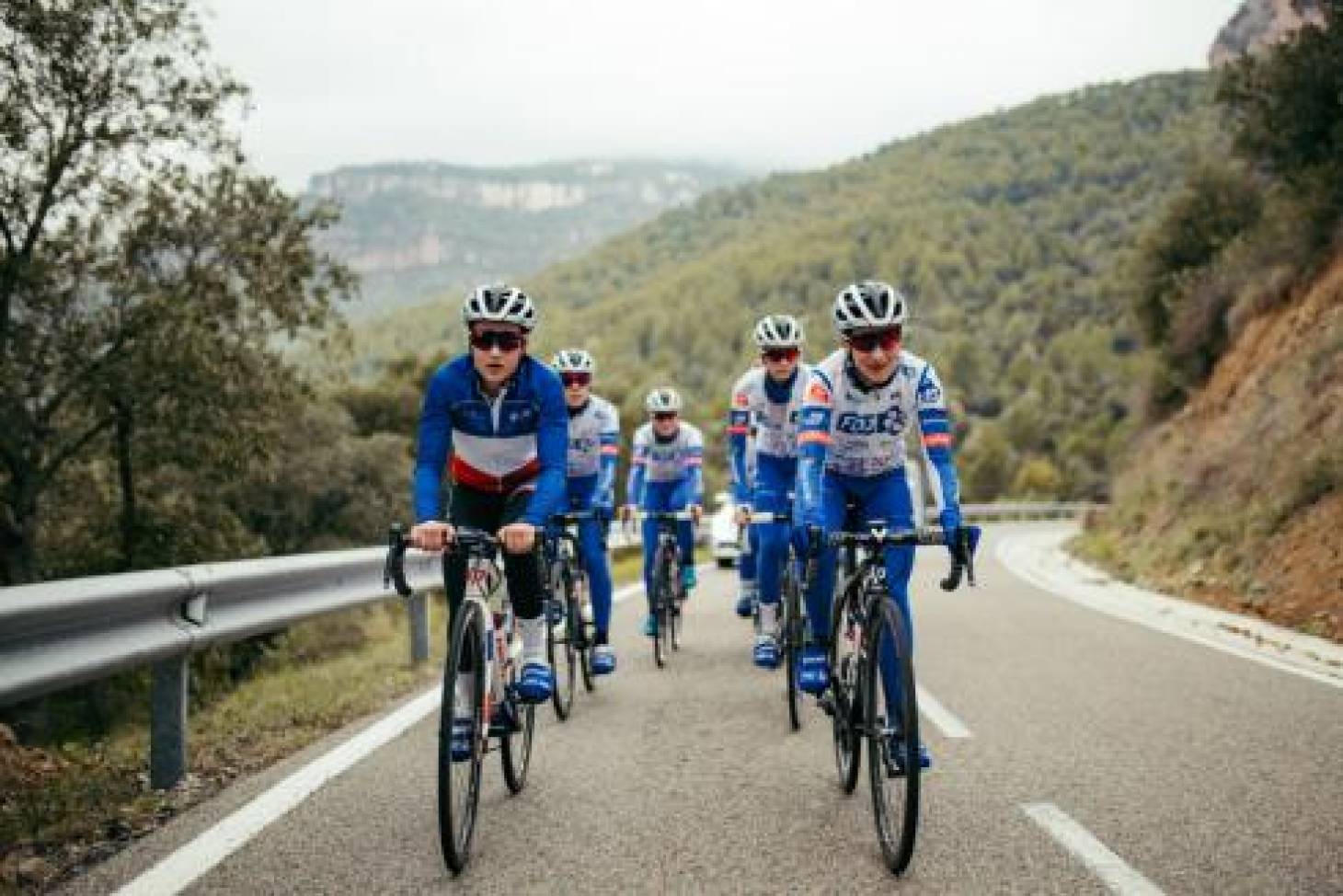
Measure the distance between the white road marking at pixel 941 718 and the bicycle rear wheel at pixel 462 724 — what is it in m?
2.80

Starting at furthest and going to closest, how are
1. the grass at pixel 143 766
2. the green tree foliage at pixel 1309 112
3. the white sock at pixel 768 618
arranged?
the green tree foliage at pixel 1309 112
the white sock at pixel 768 618
the grass at pixel 143 766

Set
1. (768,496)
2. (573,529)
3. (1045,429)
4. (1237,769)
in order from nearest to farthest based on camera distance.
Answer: (1237,769) → (768,496) → (573,529) → (1045,429)

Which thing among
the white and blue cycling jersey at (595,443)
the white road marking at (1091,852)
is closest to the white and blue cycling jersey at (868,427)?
the white road marking at (1091,852)

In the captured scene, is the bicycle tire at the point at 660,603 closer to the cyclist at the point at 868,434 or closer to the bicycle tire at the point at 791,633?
the bicycle tire at the point at 791,633

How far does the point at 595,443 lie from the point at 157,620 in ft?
13.9

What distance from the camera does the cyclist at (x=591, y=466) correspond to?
842 centimetres

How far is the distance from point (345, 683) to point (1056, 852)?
5.81 m

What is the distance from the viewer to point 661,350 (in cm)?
11544

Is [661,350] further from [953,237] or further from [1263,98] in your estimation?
[1263,98]

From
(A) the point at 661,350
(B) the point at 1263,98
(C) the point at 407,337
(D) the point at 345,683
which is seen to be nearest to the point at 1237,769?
(D) the point at 345,683

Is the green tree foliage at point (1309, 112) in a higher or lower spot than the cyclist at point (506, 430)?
higher

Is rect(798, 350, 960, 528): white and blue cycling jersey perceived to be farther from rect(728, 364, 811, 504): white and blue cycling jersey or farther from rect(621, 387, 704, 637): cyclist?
rect(621, 387, 704, 637): cyclist

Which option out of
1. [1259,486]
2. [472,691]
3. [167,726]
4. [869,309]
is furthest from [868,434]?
[1259,486]

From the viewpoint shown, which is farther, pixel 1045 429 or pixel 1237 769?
pixel 1045 429
